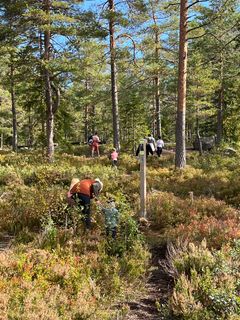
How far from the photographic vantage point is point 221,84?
29438 millimetres

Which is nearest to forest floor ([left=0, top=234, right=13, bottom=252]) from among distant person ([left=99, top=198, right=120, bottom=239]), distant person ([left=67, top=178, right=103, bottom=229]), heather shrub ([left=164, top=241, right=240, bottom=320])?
distant person ([left=67, top=178, right=103, bottom=229])

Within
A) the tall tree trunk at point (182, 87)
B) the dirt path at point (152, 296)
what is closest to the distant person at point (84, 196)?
the dirt path at point (152, 296)

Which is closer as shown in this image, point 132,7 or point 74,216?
point 74,216

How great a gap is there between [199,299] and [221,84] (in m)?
26.2

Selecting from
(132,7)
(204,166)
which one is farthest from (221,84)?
(204,166)

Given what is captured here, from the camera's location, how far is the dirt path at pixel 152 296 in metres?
5.63

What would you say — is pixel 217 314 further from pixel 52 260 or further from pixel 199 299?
pixel 52 260

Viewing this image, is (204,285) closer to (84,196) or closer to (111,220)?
(111,220)

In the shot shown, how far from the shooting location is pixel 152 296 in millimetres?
6281

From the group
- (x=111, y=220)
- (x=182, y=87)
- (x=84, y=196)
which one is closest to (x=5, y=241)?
(x=84, y=196)

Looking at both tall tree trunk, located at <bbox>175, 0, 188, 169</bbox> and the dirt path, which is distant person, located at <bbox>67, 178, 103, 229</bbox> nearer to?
the dirt path

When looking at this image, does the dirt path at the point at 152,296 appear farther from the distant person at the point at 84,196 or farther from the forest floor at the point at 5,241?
the forest floor at the point at 5,241

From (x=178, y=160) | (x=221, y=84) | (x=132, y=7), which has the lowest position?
(x=178, y=160)

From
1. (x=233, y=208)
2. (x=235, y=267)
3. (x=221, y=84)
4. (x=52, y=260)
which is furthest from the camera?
(x=221, y=84)
